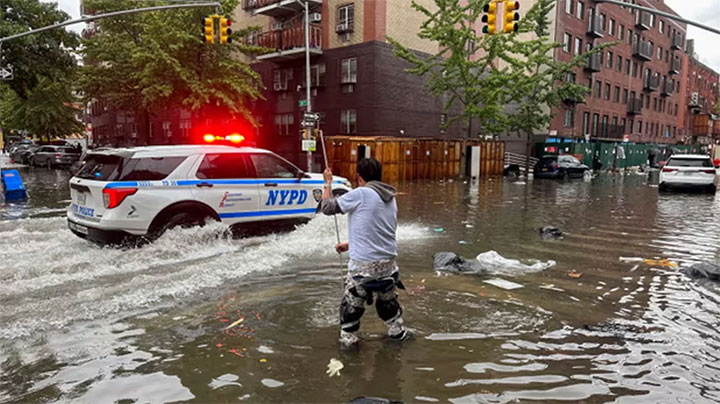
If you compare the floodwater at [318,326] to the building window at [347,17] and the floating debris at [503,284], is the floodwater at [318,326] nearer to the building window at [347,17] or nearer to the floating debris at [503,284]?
the floating debris at [503,284]

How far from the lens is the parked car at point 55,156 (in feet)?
111

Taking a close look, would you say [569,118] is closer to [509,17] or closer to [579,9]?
[579,9]

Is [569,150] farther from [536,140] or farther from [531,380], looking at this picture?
[531,380]

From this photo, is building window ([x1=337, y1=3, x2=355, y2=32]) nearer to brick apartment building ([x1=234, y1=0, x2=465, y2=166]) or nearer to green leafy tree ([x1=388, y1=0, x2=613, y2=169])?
brick apartment building ([x1=234, y1=0, x2=465, y2=166])

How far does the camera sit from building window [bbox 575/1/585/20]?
44.6 meters

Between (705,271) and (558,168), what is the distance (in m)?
25.4

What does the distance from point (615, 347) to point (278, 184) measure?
20.4 feet

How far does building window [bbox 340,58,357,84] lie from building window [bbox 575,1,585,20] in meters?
24.7

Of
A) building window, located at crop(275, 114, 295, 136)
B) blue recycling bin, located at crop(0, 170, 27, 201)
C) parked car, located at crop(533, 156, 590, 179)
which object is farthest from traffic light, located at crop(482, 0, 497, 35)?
building window, located at crop(275, 114, 295, 136)

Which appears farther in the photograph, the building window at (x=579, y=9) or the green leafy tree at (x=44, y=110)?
the building window at (x=579, y=9)

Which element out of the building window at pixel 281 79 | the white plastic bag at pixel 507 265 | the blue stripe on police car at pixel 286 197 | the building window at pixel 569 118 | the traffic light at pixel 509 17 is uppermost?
the building window at pixel 281 79

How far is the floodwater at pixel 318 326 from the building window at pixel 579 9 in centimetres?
4090

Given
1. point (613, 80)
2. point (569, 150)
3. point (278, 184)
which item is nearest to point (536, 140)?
point (569, 150)

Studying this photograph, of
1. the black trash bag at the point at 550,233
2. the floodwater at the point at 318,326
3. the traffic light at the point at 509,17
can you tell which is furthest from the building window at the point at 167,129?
the black trash bag at the point at 550,233
